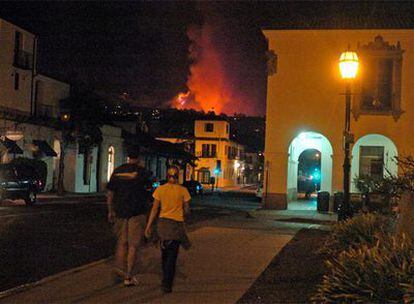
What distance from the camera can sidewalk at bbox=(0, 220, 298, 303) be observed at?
8555 millimetres

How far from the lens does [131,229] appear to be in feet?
30.4

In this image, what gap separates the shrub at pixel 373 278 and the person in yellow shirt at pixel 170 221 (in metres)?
2.22

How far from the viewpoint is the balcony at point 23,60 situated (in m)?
42.3

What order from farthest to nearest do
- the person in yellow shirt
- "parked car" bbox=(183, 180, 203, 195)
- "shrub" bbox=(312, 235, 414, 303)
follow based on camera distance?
1. "parked car" bbox=(183, 180, 203, 195)
2. the person in yellow shirt
3. "shrub" bbox=(312, 235, 414, 303)

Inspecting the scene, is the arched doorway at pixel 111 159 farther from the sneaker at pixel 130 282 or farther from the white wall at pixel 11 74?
the sneaker at pixel 130 282

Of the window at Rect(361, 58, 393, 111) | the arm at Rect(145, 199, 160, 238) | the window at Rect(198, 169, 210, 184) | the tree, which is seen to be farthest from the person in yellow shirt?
the window at Rect(198, 169, 210, 184)

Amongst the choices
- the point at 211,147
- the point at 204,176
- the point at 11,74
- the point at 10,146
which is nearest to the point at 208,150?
the point at 211,147

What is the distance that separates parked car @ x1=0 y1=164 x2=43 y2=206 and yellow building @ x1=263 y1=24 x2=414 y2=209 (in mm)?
11404

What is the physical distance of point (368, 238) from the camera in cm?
1176

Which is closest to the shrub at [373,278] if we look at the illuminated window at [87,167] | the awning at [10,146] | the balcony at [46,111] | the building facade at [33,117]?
the building facade at [33,117]

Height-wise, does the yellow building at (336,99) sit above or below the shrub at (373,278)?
above

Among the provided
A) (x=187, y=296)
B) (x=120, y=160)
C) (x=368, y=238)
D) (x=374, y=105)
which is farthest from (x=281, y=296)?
(x=120, y=160)

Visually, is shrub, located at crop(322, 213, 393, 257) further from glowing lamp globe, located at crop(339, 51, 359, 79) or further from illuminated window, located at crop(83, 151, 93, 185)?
illuminated window, located at crop(83, 151, 93, 185)

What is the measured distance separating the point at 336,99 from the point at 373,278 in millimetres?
25031
